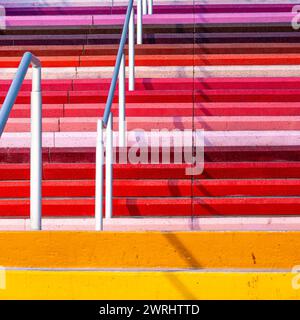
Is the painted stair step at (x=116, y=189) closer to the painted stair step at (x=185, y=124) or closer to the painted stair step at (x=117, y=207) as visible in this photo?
the painted stair step at (x=117, y=207)

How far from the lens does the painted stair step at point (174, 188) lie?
228 inches

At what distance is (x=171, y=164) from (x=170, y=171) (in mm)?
62

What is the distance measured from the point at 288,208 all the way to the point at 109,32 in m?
3.81

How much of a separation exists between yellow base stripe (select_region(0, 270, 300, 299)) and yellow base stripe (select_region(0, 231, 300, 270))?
0.18 m

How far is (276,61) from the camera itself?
7809mm

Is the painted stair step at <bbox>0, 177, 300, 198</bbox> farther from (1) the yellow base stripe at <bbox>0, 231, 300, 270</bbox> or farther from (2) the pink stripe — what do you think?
(1) the yellow base stripe at <bbox>0, 231, 300, 270</bbox>

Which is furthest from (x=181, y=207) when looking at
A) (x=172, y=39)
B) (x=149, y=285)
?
(x=172, y=39)

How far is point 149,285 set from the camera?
347 centimetres

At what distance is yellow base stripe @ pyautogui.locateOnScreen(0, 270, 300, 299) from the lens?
3451mm

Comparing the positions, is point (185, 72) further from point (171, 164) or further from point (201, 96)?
point (171, 164)

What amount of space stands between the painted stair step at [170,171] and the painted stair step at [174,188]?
3.8 inches
